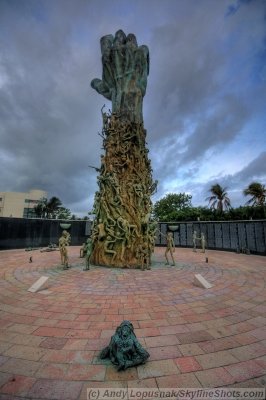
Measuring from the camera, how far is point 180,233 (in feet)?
72.6

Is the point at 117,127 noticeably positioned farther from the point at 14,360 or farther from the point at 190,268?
the point at 14,360

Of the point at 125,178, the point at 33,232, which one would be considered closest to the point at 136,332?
the point at 125,178

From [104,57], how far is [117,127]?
639cm

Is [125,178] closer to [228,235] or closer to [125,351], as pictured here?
[125,351]

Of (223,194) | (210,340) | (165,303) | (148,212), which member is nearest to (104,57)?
(148,212)

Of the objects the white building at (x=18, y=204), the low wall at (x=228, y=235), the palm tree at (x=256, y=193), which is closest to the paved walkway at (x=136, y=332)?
the low wall at (x=228, y=235)

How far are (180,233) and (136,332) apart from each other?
60.8 ft

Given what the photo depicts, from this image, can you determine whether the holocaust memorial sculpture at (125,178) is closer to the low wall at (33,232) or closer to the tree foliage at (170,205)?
the low wall at (33,232)

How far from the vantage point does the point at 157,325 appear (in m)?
4.55

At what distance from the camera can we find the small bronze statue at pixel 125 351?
10.4 feet

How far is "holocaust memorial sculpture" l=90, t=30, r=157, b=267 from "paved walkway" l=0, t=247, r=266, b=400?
2.81m

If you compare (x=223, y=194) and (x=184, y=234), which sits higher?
(x=223, y=194)

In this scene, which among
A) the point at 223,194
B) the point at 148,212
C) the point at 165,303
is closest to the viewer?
the point at 165,303

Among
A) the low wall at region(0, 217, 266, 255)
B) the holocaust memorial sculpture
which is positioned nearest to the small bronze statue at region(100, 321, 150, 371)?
the holocaust memorial sculpture
